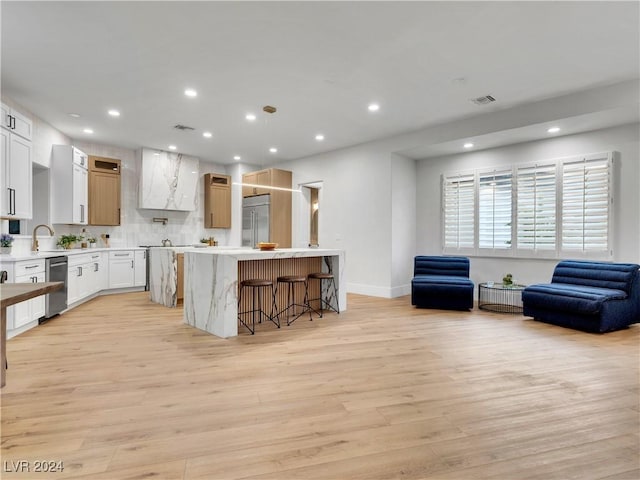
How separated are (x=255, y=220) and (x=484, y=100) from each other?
542cm

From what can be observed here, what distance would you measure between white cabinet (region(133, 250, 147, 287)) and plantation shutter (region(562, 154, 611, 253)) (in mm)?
7622

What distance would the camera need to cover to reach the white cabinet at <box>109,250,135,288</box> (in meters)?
6.62

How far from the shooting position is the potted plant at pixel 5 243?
4.16m

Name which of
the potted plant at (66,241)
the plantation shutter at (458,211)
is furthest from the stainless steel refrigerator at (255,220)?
the plantation shutter at (458,211)

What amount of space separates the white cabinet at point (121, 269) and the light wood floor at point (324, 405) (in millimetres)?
2699

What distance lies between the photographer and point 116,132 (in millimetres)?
6094

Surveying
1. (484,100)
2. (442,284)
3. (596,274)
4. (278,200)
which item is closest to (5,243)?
(278,200)

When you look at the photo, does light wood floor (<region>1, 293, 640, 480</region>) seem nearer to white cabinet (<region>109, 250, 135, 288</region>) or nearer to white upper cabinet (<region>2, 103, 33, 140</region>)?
white upper cabinet (<region>2, 103, 33, 140</region>)

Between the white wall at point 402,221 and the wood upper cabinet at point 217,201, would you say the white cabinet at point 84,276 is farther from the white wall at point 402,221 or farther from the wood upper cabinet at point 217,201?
the white wall at point 402,221

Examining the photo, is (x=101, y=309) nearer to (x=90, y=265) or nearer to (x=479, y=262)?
(x=90, y=265)

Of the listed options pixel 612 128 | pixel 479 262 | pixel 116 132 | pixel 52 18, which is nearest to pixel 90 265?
pixel 116 132

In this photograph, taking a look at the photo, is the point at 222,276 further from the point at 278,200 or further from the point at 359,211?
the point at 278,200

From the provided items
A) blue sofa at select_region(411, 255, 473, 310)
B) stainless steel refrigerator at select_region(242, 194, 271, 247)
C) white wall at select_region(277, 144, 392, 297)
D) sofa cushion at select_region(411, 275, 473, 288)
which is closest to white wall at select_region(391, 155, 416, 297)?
white wall at select_region(277, 144, 392, 297)

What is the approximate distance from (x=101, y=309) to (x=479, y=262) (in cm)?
647
